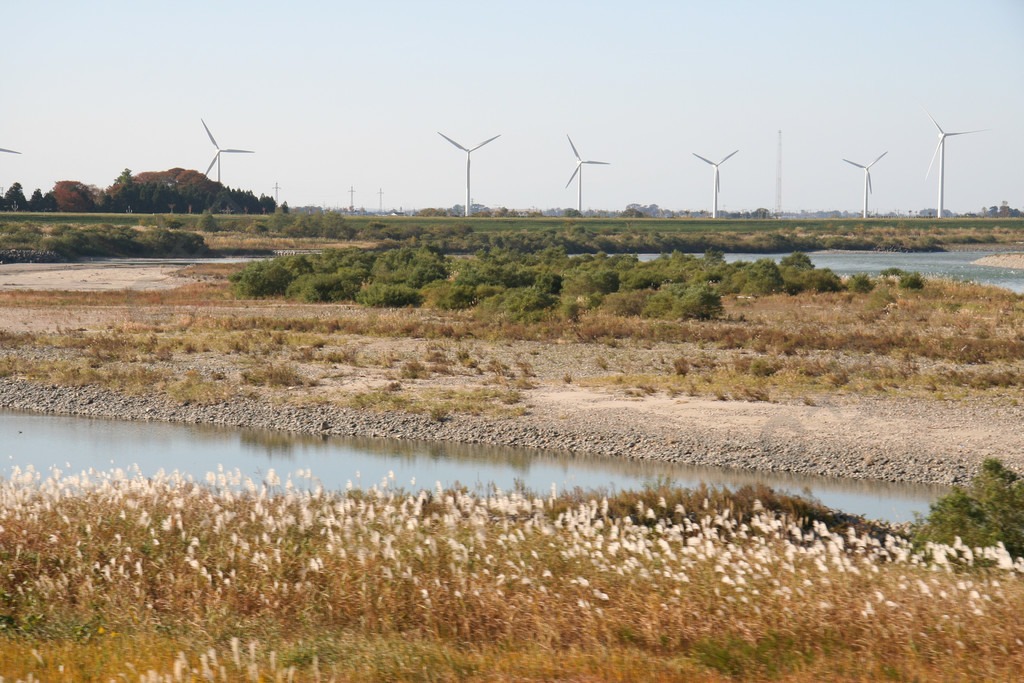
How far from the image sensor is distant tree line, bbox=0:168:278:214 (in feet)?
479

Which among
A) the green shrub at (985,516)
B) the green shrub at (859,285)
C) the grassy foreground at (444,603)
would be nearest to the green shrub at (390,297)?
the green shrub at (859,285)

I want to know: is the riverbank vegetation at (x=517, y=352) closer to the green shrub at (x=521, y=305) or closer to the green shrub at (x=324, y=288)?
the green shrub at (x=521, y=305)

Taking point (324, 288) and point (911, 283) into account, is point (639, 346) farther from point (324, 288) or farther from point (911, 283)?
point (911, 283)

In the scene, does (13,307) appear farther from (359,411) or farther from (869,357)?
(869,357)

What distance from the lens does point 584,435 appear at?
1906cm

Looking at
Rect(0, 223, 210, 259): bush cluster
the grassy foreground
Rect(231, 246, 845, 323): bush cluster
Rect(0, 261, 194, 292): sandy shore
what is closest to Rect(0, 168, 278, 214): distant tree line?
Rect(0, 223, 210, 259): bush cluster

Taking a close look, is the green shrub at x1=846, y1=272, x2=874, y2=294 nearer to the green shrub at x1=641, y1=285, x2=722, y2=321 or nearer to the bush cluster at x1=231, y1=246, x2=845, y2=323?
the bush cluster at x1=231, y1=246, x2=845, y2=323

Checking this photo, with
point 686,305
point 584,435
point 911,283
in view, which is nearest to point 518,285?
point 686,305

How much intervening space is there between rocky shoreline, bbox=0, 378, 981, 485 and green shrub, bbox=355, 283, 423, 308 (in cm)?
2207

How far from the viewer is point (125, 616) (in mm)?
6969

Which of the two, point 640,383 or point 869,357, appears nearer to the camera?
point 640,383

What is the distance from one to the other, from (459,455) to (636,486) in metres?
4.32

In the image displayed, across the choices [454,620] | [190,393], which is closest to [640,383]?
[190,393]

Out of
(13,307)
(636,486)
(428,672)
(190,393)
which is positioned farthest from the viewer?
(13,307)
